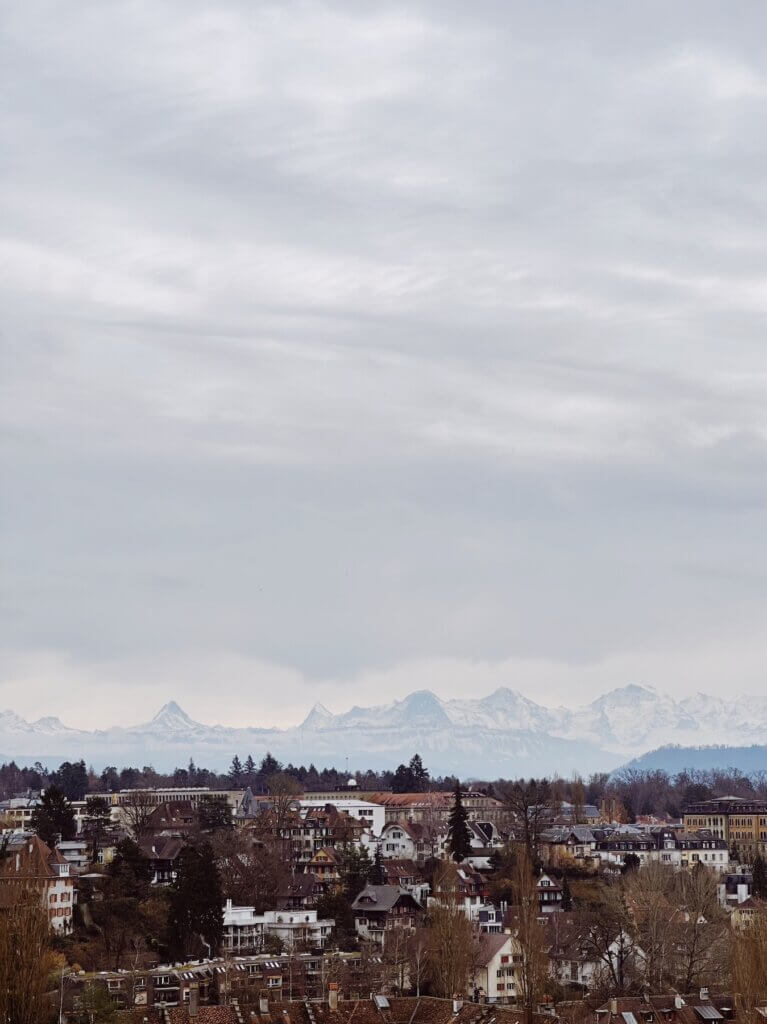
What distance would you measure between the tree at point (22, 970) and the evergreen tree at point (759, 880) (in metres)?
63.3

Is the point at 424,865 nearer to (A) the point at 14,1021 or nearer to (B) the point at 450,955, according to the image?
(B) the point at 450,955

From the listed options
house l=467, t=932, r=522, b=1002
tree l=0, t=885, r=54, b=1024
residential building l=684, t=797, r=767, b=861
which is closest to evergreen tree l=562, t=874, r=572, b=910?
house l=467, t=932, r=522, b=1002

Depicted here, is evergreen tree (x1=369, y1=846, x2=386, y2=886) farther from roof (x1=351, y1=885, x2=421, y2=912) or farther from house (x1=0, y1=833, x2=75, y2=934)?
house (x1=0, y1=833, x2=75, y2=934)

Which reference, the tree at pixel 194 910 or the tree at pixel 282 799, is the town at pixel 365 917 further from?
the tree at pixel 282 799

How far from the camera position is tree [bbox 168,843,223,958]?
78.1 metres

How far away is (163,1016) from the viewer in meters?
60.1

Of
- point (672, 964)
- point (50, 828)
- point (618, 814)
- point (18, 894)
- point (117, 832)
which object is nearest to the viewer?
point (18, 894)

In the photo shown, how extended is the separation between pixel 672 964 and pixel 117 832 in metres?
41.1

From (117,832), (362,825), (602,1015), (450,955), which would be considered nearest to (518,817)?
(362,825)

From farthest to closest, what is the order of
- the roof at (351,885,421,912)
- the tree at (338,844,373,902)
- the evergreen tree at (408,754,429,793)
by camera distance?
the evergreen tree at (408,754,429,793) < the tree at (338,844,373,902) < the roof at (351,885,421,912)

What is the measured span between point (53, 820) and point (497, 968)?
102ft

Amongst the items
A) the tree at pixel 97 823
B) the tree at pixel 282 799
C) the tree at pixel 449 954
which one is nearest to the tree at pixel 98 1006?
the tree at pixel 449 954

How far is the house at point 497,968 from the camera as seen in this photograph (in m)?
78.6

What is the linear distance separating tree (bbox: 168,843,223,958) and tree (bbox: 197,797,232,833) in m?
26.7
